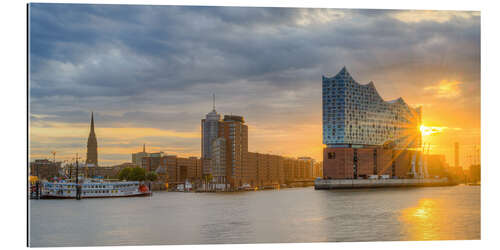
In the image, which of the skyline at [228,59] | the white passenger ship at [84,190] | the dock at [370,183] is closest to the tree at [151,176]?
the white passenger ship at [84,190]

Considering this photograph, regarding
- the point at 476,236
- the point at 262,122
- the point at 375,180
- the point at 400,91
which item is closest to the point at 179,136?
the point at 262,122

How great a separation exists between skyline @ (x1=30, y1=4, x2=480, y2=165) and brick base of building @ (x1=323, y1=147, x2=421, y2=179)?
911 inches

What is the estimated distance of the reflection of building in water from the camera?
37438 millimetres

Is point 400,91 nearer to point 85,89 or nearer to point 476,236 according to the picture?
point 476,236

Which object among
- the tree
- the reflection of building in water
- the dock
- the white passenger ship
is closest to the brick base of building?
the reflection of building in water

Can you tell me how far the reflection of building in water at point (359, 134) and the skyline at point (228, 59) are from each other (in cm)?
2087

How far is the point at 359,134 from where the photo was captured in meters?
39.7

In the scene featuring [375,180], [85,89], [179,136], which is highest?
[85,89]

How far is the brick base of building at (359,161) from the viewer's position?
39.8 meters

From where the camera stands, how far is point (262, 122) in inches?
706

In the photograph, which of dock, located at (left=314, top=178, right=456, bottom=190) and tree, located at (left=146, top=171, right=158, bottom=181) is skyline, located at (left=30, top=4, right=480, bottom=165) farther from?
tree, located at (left=146, top=171, right=158, bottom=181)

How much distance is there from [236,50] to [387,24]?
367cm

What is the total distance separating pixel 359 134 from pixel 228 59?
27.6 meters
